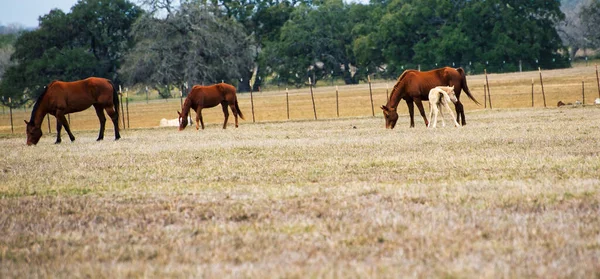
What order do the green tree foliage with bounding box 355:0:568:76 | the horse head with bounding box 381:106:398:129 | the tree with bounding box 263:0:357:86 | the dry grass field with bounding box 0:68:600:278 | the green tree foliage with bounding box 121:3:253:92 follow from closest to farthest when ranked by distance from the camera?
the dry grass field with bounding box 0:68:600:278 → the horse head with bounding box 381:106:398:129 → the green tree foliage with bounding box 121:3:253:92 → the green tree foliage with bounding box 355:0:568:76 → the tree with bounding box 263:0:357:86

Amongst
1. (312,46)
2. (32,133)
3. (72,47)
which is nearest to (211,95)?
(32,133)

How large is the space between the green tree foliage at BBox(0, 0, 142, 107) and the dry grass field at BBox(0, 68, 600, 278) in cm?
6340

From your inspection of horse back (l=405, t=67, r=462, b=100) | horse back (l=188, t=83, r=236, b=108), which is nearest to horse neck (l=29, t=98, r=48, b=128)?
horse back (l=188, t=83, r=236, b=108)

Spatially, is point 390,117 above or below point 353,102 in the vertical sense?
above

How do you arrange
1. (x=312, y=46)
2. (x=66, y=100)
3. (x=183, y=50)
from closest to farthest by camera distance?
(x=66, y=100)
(x=183, y=50)
(x=312, y=46)

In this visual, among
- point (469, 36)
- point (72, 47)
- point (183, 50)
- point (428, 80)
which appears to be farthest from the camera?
point (72, 47)

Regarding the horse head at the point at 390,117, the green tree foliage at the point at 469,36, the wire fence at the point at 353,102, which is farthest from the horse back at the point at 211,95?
the green tree foliage at the point at 469,36

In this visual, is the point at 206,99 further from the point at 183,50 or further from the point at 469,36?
the point at 469,36

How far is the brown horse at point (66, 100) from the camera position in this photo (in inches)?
955

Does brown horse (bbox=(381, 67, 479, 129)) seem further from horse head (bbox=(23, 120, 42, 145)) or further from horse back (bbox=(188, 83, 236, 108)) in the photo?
horse head (bbox=(23, 120, 42, 145))

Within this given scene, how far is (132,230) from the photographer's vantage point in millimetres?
7863

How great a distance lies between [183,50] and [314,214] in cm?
6429

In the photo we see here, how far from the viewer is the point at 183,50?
7131 cm

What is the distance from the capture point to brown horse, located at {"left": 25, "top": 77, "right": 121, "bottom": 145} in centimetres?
2427
